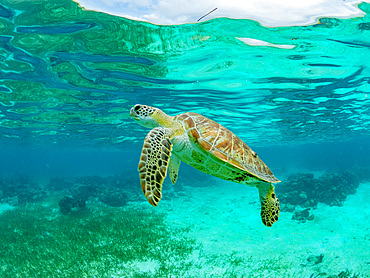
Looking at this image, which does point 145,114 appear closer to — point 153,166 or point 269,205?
point 153,166

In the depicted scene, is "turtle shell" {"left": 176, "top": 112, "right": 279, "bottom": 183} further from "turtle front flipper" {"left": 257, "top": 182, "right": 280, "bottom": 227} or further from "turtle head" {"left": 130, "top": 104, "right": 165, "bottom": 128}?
"turtle head" {"left": 130, "top": 104, "right": 165, "bottom": 128}

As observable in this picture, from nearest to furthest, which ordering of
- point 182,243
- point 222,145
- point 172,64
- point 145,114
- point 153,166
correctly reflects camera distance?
point 153,166
point 222,145
point 145,114
point 182,243
point 172,64

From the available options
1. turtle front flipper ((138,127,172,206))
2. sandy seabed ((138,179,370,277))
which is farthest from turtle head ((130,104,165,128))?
sandy seabed ((138,179,370,277))

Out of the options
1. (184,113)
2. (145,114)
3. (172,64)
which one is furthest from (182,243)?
(172,64)

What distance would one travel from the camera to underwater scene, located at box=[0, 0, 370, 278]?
5.00 m

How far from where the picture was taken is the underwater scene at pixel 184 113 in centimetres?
500

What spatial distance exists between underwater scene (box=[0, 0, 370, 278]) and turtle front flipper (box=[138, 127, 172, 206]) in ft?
0.06

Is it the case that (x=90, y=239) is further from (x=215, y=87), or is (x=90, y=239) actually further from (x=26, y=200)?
(x=26, y=200)

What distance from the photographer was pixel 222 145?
4.41m

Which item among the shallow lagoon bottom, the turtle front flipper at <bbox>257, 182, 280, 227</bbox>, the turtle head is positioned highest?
the turtle head

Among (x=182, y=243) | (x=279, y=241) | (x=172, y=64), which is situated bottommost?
(x=182, y=243)

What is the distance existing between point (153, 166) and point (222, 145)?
1637 mm

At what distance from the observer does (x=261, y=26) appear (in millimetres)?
8039

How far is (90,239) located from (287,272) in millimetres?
8066
